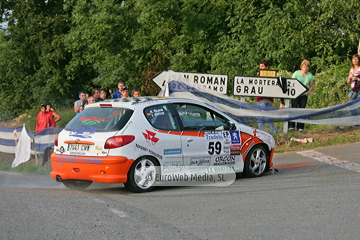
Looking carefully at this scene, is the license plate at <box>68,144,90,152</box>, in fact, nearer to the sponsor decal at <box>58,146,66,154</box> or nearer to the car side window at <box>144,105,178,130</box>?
the sponsor decal at <box>58,146,66,154</box>

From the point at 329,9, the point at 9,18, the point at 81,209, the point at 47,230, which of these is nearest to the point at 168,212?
the point at 81,209

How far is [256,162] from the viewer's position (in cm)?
1034

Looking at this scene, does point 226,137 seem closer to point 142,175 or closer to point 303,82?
point 142,175

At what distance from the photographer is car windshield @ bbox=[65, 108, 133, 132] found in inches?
347

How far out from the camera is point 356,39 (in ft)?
71.1

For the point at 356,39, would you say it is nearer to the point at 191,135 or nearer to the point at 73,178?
the point at 191,135

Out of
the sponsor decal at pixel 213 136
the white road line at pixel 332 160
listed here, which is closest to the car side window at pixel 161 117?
the sponsor decal at pixel 213 136

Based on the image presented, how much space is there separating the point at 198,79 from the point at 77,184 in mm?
6503

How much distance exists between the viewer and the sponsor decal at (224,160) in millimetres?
9734

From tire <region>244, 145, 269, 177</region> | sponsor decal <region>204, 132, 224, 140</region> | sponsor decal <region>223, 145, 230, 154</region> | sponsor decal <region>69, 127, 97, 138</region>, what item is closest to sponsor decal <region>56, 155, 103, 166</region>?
sponsor decal <region>69, 127, 97, 138</region>

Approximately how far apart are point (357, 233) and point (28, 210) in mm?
4132

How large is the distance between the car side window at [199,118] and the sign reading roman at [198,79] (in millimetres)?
5096

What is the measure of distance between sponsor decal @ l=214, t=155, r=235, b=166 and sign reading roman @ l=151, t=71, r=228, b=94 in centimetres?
531

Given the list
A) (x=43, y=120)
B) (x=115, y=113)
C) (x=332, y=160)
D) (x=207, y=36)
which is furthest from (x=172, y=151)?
(x=207, y=36)
